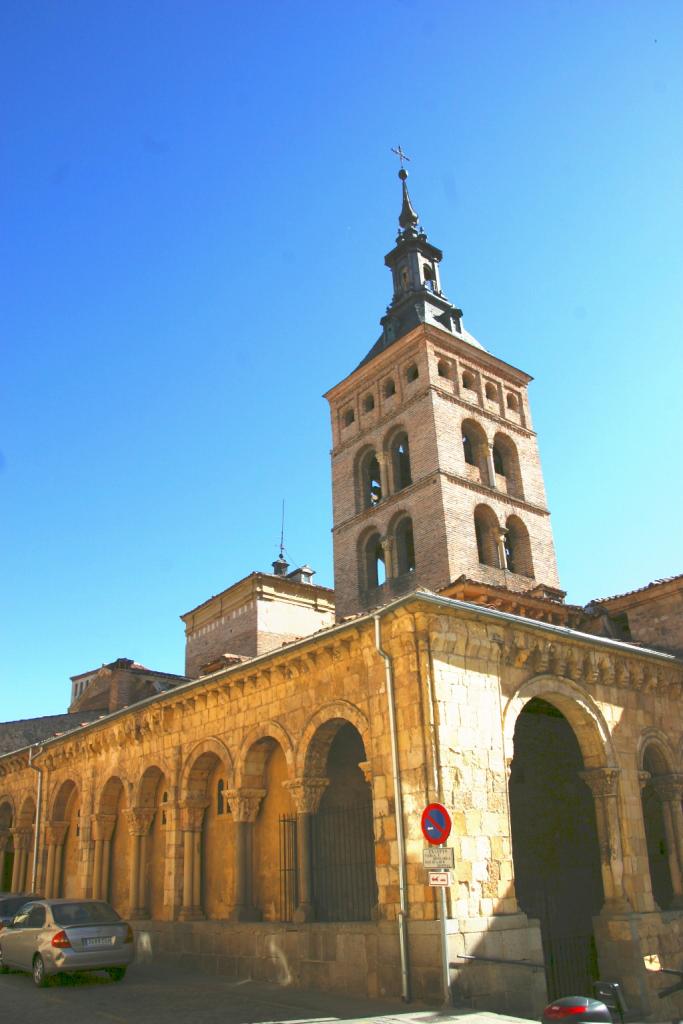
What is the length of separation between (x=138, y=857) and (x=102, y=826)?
6.77 feet

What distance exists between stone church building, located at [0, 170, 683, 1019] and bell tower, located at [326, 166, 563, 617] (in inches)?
38.4

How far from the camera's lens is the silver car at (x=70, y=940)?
41.7 ft

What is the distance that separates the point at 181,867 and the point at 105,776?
3.93 metres

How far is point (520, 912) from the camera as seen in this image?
11.2 meters

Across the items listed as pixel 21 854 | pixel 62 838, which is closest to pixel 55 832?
pixel 62 838

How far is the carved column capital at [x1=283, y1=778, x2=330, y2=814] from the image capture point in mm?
13281

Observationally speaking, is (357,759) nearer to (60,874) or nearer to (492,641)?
(492,641)

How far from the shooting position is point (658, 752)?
15539 mm

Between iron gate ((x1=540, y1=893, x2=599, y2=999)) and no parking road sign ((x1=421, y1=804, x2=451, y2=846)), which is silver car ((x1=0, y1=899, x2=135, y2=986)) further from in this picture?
iron gate ((x1=540, y1=893, x2=599, y2=999))

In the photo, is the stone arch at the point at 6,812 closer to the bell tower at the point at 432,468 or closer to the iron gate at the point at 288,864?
the bell tower at the point at 432,468

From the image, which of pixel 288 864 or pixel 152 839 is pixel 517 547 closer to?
pixel 152 839

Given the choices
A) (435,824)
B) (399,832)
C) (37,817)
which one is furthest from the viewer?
(37,817)

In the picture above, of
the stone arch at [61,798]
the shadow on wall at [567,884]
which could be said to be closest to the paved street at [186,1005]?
the shadow on wall at [567,884]

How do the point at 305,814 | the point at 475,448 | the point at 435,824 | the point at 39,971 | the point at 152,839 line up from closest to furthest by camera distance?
the point at 435,824 → the point at 39,971 → the point at 305,814 → the point at 152,839 → the point at 475,448
